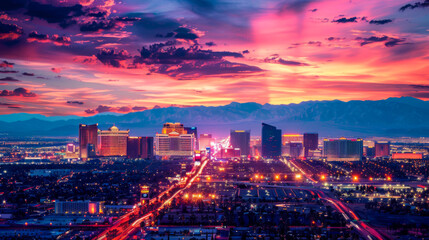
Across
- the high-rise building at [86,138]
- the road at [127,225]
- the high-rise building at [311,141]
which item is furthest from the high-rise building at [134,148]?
the road at [127,225]

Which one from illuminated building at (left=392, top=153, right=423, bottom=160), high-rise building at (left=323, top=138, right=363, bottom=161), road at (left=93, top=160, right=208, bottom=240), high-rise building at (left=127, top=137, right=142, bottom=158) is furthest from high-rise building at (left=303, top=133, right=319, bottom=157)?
road at (left=93, top=160, right=208, bottom=240)

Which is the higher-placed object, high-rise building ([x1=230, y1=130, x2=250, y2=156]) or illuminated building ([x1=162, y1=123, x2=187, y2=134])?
illuminated building ([x1=162, y1=123, x2=187, y2=134])

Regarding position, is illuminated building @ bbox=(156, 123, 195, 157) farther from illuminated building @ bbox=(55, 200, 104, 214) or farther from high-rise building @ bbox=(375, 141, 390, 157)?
illuminated building @ bbox=(55, 200, 104, 214)

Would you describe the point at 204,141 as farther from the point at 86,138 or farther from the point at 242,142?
the point at 86,138

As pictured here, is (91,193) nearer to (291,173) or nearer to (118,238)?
(118,238)

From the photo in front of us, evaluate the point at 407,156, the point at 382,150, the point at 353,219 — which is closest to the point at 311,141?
the point at 382,150

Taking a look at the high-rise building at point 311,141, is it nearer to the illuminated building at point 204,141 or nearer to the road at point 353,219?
the illuminated building at point 204,141
